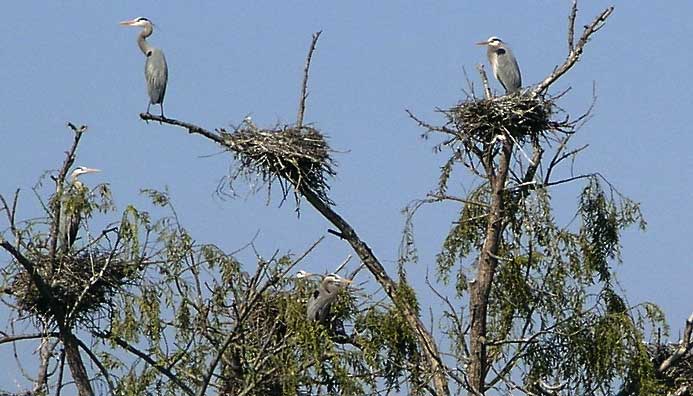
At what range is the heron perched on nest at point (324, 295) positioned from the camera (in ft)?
30.6

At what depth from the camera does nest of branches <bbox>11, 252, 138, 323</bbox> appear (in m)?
9.23

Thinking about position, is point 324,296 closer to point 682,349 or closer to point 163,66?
point 682,349

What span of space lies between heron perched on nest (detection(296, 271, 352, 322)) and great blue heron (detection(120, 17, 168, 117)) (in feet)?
9.61

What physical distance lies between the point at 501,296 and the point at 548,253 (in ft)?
1.93

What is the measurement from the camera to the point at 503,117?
32.1 feet

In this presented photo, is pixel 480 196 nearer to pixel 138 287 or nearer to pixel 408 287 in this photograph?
pixel 408 287

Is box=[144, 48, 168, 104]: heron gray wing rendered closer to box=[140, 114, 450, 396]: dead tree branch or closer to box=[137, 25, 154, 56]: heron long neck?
box=[137, 25, 154, 56]: heron long neck

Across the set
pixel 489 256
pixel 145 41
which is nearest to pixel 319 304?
pixel 489 256

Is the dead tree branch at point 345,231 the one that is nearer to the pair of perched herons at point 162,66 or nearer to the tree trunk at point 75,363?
the pair of perched herons at point 162,66

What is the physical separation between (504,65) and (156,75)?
3.11 meters

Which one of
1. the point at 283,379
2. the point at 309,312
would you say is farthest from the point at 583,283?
the point at 283,379

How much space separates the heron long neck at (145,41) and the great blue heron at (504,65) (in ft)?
10.4

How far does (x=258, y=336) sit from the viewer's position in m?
8.93

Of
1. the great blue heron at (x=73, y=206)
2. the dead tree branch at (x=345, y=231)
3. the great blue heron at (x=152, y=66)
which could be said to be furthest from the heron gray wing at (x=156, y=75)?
the great blue heron at (x=73, y=206)
